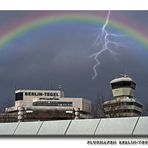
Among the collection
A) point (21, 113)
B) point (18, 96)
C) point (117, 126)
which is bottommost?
point (117, 126)

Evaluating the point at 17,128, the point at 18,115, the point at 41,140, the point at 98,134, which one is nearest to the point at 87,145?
the point at 98,134

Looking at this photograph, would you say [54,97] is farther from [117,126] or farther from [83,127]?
[117,126]

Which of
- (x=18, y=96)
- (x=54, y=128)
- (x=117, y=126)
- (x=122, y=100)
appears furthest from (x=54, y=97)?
(x=117, y=126)

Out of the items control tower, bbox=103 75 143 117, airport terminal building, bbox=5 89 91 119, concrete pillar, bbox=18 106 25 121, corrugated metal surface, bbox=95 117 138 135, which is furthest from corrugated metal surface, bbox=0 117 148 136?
concrete pillar, bbox=18 106 25 121

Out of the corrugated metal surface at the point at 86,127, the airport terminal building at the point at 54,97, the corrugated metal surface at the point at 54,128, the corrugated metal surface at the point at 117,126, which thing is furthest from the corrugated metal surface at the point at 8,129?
the corrugated metal surface at the point at 117,126

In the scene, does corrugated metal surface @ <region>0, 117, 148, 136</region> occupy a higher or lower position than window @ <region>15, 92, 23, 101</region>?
lower

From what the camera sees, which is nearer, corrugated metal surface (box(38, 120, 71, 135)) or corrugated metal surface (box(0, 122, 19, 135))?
corrugated metal surface (box(38, 120, 71, 135))

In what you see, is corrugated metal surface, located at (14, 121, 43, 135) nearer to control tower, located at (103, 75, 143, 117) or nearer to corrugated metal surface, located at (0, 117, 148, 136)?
corrugated metal surface, located at (0, 117, 148, 136)

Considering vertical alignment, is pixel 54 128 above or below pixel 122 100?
below
